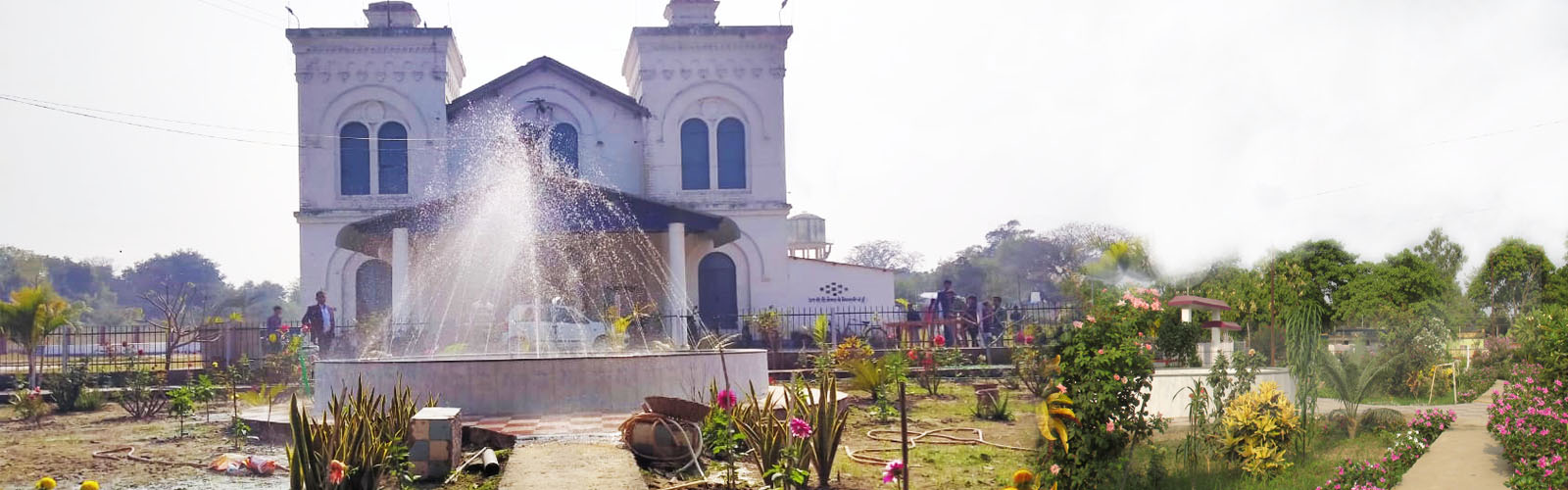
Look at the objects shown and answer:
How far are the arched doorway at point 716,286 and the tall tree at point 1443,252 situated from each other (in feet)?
106

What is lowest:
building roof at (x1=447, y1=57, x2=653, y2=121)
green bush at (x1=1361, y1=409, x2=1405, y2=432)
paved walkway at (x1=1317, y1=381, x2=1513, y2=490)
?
paved walkway at (x1=1317, y1=381, x2=1513, y2=490)

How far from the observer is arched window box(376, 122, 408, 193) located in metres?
29.0

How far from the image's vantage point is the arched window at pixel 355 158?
2889cm

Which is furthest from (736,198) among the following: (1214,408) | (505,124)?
(1214,408)

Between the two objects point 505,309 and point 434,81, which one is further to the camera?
point 434,81

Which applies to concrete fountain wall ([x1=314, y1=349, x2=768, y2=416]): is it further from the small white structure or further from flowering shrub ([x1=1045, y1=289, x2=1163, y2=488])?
the small white structure

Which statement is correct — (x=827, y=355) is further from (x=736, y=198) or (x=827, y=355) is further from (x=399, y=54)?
(x=399, y=54)

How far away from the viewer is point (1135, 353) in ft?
22.9

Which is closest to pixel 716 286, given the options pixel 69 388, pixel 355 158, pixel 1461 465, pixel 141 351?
pixel 355 158

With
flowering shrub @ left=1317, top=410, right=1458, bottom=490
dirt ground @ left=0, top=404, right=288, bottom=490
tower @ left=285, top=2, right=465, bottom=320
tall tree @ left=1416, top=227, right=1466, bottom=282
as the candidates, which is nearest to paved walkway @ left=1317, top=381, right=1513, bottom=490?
flowering shrub @ left=1317, top=410, right=1458, bottom=490

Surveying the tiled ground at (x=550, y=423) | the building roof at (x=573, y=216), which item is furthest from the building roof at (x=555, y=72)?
the tiled ground at (x=550, y=423)

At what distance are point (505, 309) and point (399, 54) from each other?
8053mm

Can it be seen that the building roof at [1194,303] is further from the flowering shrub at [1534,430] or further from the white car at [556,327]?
the white car at [556,327]

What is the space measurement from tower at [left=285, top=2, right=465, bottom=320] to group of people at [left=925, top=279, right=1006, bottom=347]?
474 inches
